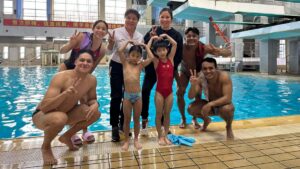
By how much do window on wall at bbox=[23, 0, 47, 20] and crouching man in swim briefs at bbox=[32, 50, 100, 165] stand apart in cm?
3071

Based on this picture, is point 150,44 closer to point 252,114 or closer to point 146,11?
point 252,114

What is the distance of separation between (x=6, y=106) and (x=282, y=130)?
22.0ft

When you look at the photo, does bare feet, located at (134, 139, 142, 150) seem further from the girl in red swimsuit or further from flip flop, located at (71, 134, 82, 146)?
flip flop, located at (71, 134, 82, 146)

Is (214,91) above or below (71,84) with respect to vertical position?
Result: below

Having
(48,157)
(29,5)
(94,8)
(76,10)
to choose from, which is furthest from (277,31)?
(29,5)

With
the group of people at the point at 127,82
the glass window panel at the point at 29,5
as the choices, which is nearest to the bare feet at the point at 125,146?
the group of people at the point at 127,82

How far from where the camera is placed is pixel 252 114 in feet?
20.2

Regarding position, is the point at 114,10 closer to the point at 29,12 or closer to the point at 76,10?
the point at 76,10

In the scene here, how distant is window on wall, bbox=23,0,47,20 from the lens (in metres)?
29.4

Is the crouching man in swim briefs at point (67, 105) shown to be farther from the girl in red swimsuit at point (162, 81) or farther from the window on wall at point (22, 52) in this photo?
the window on wall at point (22, 52)

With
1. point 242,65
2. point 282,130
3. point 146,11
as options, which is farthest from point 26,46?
point 282,130

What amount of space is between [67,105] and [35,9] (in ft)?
103

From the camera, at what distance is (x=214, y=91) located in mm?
3346

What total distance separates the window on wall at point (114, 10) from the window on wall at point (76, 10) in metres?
1.39
